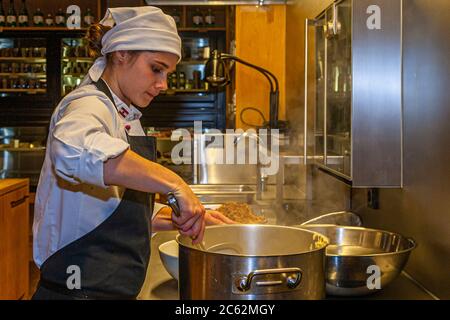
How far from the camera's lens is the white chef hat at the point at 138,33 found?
1.33 meters

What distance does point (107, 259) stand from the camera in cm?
136

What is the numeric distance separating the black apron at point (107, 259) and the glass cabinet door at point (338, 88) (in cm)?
A: 74

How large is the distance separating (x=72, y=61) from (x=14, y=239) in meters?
3.31

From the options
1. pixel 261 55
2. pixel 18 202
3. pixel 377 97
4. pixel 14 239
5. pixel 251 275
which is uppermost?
pixel 261 55

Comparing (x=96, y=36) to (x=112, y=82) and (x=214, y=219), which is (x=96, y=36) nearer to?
(x=112, y=82)

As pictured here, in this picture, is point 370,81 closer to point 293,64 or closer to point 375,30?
point 375,30

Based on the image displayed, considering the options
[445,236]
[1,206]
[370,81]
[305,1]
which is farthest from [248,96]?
[445,236]

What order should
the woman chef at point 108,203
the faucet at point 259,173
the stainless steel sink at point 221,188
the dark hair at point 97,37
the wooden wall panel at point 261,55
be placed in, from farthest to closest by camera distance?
the wooden wall panel at point 261,55 < the stainless steel sink at point 221,188 < the faucet at point 259,173 < the dark hair at point 97,37 < the woman chef at point 108,203

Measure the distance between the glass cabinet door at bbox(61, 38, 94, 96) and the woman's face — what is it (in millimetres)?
5286

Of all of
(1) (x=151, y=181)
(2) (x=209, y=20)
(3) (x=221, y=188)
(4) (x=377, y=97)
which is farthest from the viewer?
(2) (x=209, y=20)

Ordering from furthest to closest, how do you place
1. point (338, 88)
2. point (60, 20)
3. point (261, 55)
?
1. point (60, 20)
2. point (261, 55)
3. point (338, 88)

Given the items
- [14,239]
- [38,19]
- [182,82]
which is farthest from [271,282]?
[38,19]

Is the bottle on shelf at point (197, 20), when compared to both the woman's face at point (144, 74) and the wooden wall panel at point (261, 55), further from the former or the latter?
the woman's face at point (144, 74)

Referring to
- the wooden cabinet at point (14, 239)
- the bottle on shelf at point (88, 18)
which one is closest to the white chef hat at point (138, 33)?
the wooden cabinet at point (14, 239)
